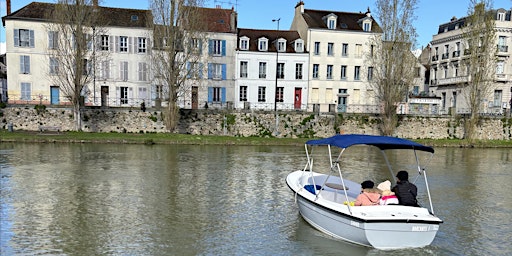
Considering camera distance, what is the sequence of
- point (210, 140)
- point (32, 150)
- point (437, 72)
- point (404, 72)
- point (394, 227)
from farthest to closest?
point (437, 72) → point (404, 72) → point (210, 140) → point (32, 150) → point (394, 227)

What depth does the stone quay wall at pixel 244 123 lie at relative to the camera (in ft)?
103

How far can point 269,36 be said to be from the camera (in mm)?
43531

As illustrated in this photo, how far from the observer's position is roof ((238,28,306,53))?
139ft

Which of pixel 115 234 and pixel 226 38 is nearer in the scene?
pixel 115 234

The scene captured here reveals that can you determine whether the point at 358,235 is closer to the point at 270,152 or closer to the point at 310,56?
Answer: the point at 270,152

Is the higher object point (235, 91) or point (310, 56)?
point (310, 56)

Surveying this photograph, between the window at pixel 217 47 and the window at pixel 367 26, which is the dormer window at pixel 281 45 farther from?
the window at pixel 367 26

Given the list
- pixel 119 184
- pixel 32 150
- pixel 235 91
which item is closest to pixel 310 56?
pixel 235 91

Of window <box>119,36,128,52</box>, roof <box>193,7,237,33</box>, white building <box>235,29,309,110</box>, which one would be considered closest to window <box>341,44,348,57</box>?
white building <box>235,29,309,110</box>

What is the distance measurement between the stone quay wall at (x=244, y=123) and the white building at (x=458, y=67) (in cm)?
416

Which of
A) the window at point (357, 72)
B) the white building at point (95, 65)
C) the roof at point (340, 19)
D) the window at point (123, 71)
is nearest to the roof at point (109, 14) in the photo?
the white building at point (95, 65)

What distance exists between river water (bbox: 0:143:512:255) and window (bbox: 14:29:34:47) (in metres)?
19.2

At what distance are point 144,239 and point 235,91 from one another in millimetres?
32971

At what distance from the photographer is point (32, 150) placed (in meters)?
23.5
